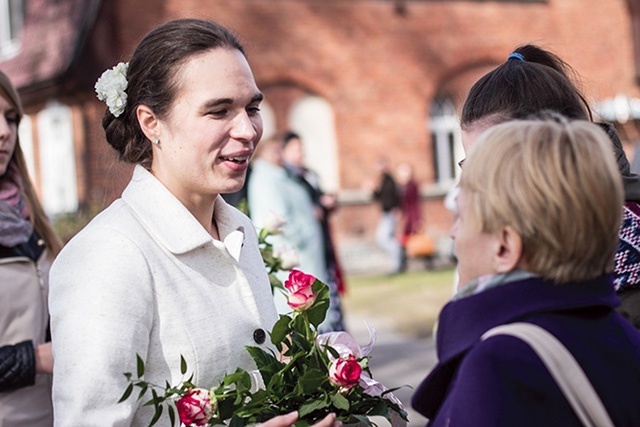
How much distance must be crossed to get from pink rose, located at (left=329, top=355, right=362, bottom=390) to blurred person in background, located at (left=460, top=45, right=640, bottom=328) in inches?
27.3

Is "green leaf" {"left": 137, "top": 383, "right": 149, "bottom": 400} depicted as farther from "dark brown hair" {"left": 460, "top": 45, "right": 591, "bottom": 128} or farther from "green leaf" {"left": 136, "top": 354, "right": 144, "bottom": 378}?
"dark brown hair" {"left": 460, "top": 45, "right": 591, "bottom": 128}

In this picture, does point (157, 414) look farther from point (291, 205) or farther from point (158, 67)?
point (291, 205)

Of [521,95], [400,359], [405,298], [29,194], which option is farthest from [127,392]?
[405,298]

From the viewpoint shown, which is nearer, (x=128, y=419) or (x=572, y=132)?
(x=572, y=132)

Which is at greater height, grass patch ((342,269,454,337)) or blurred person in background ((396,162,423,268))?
blurred person in background ((396,162,423,268))

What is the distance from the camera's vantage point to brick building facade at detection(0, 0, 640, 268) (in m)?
17.7

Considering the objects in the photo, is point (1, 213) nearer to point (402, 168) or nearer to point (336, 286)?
point (336, 286)

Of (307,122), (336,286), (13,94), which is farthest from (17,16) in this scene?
(13,94)

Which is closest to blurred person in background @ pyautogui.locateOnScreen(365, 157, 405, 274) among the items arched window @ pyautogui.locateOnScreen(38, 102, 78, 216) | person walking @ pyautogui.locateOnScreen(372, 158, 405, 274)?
person walking @ pyautogui.locateOnScreen(372, 158, 405, 274)

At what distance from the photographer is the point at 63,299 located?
2.26m

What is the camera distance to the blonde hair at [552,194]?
1808mm

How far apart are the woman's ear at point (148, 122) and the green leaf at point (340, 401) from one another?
88 cm

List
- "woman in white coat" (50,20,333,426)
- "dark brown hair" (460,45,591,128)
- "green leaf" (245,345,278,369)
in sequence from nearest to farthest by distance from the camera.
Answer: "woman in white coat" (50,20,333,426), "green leaf" (245,345,278,369), "dark brown hair" (460,45,591,128)

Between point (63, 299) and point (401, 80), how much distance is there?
59.4 ft
